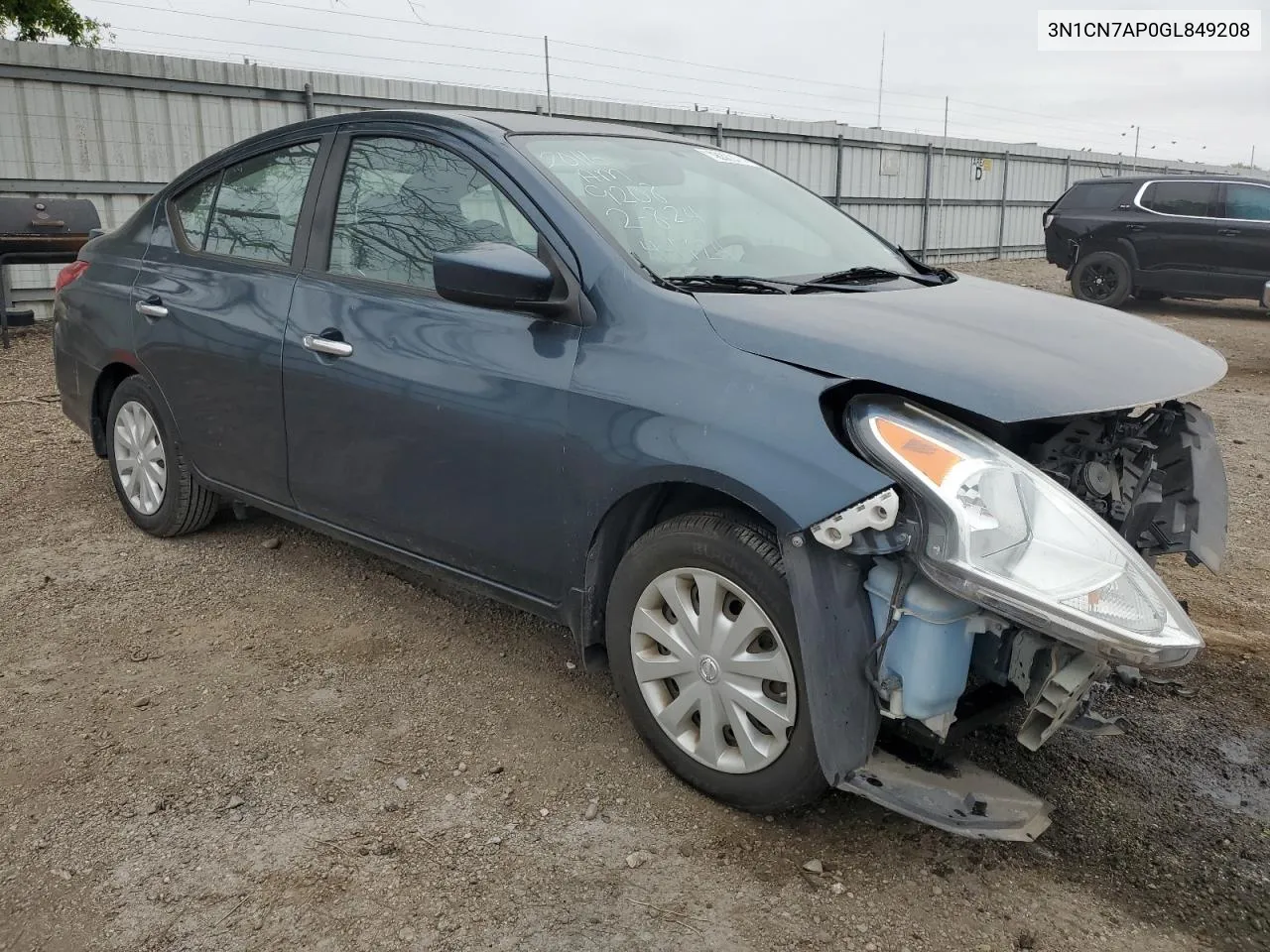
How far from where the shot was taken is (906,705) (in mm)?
2195

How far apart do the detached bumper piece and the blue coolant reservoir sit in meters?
0.16

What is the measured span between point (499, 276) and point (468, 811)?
4.46 ft


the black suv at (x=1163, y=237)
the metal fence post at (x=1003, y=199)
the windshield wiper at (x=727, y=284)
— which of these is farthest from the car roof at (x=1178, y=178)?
the windshield wiper at (x=727, y=284)

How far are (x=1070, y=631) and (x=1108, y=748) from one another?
1105 mm

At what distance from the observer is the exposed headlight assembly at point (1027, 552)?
2004mm

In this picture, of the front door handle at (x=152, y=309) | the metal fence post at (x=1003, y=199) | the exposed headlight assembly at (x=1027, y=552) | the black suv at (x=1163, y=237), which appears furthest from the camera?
the metal fence post at (x=1003, y=199)

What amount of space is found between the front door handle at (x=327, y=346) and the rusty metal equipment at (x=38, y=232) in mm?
6311

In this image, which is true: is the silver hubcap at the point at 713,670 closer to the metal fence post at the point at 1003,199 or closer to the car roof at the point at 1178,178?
the car roof at the point at 1178,178

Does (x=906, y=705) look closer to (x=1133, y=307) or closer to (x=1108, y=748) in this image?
(x=1108, y=748)

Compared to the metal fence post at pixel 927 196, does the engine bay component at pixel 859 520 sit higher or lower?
lower

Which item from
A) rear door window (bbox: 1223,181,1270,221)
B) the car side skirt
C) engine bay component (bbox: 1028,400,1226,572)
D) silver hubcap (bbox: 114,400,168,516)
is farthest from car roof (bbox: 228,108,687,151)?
rear door window (bbox: 1223,181,1270,221)

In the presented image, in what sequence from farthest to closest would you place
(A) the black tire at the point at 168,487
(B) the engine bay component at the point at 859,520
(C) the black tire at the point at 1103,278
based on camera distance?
(C) the black tire at the point at 1103,278 < (A) the black tire at the point at 168,487 < (B) the engine bay component at the point at 859,520

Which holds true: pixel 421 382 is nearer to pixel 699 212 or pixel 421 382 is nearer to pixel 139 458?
pixel 699 212

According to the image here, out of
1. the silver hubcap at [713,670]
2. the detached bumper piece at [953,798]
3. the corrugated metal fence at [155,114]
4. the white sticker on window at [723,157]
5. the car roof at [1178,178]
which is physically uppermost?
the corrugated metal fence at [155,114]
